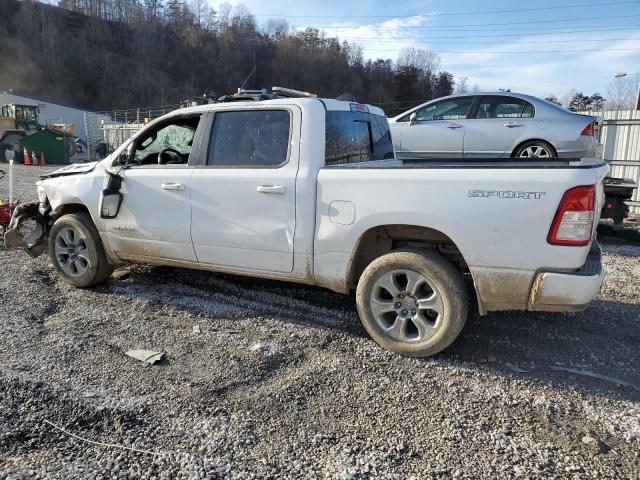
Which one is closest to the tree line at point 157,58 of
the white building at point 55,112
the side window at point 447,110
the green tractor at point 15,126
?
the white building at point 55,112

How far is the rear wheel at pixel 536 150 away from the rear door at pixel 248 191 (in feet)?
17.3

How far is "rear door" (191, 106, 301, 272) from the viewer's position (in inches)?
154

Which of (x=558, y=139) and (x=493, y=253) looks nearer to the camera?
(x=493, y=253)

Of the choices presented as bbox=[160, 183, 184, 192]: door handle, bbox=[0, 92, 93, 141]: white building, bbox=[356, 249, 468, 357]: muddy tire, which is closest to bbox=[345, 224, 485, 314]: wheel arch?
bbox=[356, 249, 468, 357]: muddy tire

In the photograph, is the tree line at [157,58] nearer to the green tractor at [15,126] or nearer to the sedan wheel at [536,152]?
the green tractor at [15,126]

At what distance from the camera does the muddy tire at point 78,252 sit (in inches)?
194

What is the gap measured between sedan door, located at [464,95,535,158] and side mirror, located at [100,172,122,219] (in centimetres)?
586

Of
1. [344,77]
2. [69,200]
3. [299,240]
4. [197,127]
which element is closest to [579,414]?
[299,240]

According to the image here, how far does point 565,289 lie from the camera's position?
10.2 feet

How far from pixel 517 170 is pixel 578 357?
1.59 metres

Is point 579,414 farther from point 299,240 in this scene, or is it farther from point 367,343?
point 299,240

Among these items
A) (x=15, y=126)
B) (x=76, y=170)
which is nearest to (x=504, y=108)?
(x=76, y=170)

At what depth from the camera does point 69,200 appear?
5.03 meters

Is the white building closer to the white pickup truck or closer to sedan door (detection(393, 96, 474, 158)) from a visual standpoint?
sedan door (detection(393, 96, 474, 158))
